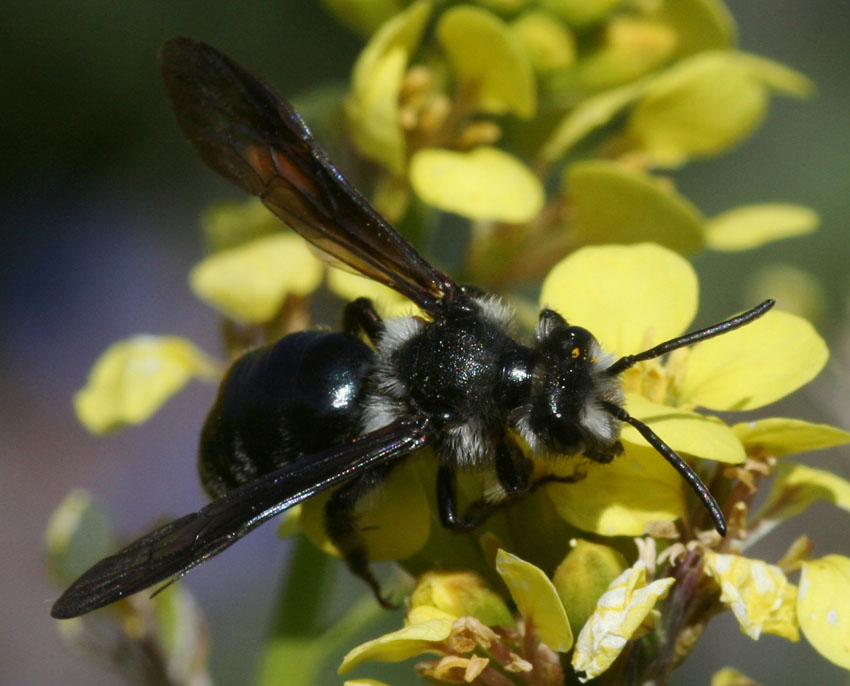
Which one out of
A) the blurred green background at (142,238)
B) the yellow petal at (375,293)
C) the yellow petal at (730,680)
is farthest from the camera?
the blurred green background at (142,238)

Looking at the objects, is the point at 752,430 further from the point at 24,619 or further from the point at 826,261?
the point at 24,619

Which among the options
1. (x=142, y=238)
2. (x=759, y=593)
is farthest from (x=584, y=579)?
(x=142, y=238)

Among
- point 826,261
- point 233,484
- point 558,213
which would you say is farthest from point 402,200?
point 826,261

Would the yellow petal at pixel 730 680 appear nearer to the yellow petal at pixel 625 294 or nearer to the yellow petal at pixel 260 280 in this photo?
the yellow petal at pixel 625 294

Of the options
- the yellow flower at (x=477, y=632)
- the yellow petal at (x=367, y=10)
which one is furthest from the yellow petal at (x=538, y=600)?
the yellow petal at (x=367, y=10)

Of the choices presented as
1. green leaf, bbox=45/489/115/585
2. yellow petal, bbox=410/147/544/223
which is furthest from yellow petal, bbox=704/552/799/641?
green leaf, bbox=45/489/115/585

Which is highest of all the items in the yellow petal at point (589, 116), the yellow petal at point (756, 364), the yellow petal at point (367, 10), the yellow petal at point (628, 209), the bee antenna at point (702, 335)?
the yellow petal at point (367, 10)
